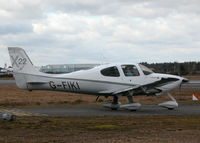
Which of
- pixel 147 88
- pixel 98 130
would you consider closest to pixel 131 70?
pixel 147 88

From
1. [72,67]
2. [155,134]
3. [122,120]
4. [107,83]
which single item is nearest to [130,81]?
[107,83]

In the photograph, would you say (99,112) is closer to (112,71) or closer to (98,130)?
(112,71)

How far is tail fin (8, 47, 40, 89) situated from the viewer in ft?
83.7

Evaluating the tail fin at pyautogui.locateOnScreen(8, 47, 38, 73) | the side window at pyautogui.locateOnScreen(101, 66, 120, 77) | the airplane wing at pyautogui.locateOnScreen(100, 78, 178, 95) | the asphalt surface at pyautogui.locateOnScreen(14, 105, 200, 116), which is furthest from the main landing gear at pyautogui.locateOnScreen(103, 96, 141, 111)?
the tail fin at pyautogui.locateOnScreen(8, 47, 38, 73)

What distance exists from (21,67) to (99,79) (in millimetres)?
4454

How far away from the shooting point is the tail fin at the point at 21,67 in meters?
25.5

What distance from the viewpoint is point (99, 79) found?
25641 mm

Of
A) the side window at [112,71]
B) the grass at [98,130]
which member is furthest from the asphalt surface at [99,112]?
the grass at [98,130]

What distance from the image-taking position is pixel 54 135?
47.5 ft

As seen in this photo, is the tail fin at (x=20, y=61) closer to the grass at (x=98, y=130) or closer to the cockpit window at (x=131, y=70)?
the cockpit window at (x=131, y=70)

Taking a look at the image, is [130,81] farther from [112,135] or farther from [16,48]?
[112,135]

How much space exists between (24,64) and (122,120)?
8.66 metres

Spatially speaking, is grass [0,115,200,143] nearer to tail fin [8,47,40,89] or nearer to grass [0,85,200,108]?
tail fin [8,47,40,89]

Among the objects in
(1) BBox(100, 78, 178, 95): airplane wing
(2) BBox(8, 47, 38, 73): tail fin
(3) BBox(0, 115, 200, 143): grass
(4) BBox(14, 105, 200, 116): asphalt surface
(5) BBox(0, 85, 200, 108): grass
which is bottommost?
(5) BBox(0, 85, 200, 108): grass
